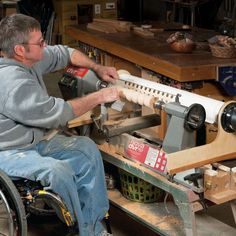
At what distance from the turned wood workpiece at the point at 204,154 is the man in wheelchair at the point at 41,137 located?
51cm

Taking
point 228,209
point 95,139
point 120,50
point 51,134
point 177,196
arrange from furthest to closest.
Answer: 1. point 120,50
2. point 228,209
3. point 95,139
4. point 51,134
5. point 177,196

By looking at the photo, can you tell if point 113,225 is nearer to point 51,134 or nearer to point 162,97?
point 51,134

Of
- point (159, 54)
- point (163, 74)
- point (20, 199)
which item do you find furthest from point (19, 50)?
point (159, 54)

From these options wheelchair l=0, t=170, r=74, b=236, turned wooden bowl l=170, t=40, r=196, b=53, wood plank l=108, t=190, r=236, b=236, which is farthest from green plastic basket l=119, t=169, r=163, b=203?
turned wooden bowl l=170, t=40, r=196, b=53

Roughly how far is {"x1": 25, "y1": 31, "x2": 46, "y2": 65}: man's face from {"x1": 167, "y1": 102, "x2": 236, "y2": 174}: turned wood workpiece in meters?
0.86

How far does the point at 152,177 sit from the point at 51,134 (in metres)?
0.59

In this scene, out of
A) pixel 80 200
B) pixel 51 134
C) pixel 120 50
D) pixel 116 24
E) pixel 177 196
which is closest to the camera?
pixel 177 196

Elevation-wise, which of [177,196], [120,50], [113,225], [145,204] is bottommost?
[113,225]

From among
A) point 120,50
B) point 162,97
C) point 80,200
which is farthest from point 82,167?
point 120,50

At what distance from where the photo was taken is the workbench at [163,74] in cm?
Result: 239

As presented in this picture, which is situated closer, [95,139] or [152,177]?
[152,177]

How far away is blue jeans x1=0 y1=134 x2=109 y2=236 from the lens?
241cm

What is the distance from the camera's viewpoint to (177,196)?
7.77 feet

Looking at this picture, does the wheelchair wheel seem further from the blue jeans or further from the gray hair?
the gray hair
